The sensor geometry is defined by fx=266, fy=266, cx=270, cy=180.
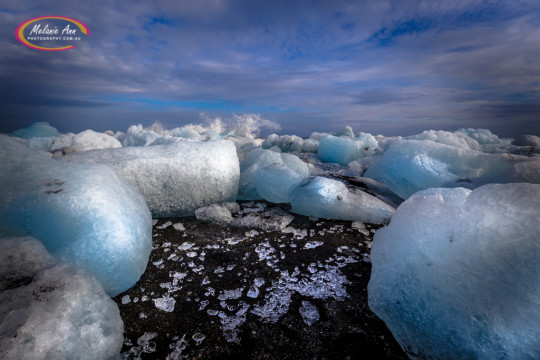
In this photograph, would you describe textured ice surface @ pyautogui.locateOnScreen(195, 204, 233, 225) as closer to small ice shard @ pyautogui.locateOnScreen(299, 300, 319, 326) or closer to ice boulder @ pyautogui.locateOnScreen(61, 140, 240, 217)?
ice boulder @ pyautogui.locateOnScreen(61, 140, 240, 217)

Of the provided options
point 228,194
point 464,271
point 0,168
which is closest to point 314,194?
point 228,194

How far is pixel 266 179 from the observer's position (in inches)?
118

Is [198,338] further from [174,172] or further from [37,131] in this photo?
[37,131]

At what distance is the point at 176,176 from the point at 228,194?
0.58 metres

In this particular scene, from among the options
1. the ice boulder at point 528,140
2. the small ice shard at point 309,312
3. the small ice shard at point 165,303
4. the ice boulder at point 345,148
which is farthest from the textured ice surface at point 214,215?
the ice boulder at point 528,140

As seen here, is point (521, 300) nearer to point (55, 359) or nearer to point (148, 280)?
point (55, 359)

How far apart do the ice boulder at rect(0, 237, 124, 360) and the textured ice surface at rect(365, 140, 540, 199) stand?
308 cm

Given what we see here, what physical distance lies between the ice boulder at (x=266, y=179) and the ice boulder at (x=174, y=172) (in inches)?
15.0

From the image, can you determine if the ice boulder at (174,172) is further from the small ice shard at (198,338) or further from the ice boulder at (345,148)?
the ice boulder at (345,148)

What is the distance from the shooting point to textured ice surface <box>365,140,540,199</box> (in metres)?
2.89

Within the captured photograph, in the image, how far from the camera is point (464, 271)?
1.19 metres

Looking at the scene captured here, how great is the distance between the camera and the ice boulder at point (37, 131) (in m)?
8.00

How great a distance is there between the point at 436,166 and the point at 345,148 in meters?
3.29

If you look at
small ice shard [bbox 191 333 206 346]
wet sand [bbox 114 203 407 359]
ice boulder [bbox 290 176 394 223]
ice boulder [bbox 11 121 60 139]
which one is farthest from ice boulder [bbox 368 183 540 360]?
ice boulder [bbox 11 121 60 139]
